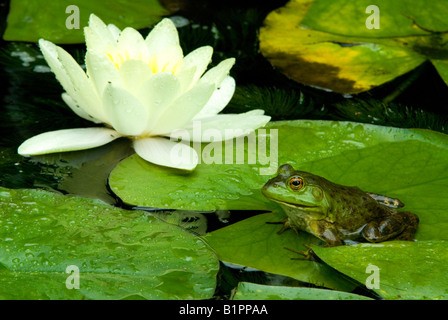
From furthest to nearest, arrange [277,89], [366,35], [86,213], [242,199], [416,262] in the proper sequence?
[366,35] < [277,89] < [242,199] < [86,213] < [416,262]

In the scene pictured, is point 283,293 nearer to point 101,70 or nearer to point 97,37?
point 101,70

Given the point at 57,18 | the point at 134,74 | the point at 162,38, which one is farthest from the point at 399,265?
the point at 57,18

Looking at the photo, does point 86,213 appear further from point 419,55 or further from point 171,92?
point 419,55

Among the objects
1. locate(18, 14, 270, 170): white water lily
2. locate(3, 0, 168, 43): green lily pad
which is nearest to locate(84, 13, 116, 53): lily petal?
locate(18, 14, 270, 170): white water lily

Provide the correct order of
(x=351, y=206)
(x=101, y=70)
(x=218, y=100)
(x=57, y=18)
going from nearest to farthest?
1. (x=351, y=206)
2. (x=101, y=70)
3. (x=218, y=100)
4. (x=57, y=18)

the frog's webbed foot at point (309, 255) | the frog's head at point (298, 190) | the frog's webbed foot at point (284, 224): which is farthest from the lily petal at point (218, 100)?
the frog's webbed foot at point (309, 255)

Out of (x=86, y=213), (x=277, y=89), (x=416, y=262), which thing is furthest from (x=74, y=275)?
(x=277, y=89)

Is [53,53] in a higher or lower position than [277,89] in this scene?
higher

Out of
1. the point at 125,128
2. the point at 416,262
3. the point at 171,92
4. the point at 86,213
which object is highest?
the point at 171,92
